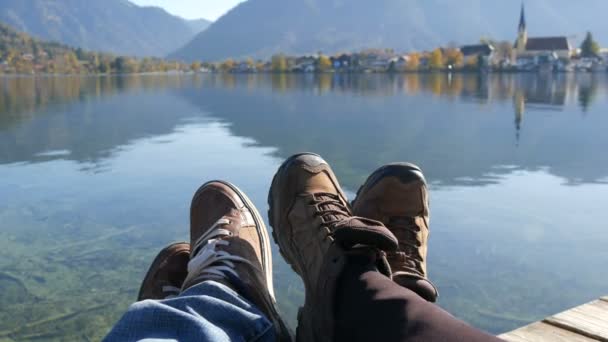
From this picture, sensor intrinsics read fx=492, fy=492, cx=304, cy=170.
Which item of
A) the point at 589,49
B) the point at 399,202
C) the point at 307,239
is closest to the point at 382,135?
the point at 399,202

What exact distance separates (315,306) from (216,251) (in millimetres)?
515

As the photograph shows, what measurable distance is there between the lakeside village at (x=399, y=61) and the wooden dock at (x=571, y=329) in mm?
77172

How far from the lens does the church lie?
8866cm

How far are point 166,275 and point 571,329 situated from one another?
4.76 feet

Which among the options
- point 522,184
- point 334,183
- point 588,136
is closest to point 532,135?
point 588,136

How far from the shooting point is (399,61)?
3585 inches

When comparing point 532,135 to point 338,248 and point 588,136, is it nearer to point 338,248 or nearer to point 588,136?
point 588,136

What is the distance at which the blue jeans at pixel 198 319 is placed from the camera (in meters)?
1.04

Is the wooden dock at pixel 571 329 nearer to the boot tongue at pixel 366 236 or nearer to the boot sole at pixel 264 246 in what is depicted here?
the boot tongue at pixel 366 236

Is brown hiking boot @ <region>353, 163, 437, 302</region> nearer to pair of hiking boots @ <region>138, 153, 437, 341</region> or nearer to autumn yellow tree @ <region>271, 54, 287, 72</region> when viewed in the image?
pair of hiking boots @ <region>138, 153, 437, 341</region>

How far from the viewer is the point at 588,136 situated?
8180 mm

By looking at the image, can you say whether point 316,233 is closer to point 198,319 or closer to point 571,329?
point 198,319

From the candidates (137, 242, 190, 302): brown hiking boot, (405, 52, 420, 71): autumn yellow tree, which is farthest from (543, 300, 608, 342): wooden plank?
(405, 52, 420, 71): autumn yellow tree

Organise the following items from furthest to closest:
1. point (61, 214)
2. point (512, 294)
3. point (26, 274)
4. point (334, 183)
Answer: point (61, 214) → point (26, 274) → point (512, 294) → point (334, 183)
